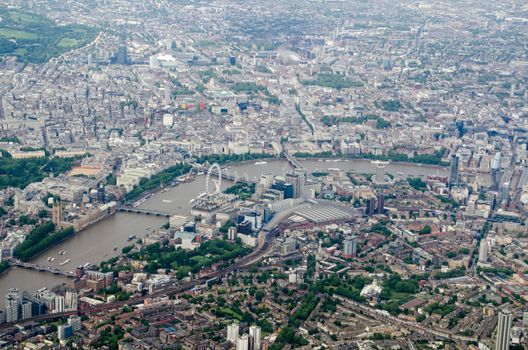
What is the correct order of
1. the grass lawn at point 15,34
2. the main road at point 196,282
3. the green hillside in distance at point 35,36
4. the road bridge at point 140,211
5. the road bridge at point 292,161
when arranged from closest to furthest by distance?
the main road at point 196,282 → the road bridge at point 140,211 → the road bridge at point 292,161 → the green hillside in distance at point 35,36 → the grass lawn at point 15,34

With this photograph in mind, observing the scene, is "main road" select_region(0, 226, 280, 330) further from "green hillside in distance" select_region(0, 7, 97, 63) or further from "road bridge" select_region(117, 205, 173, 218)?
"green hillside in distance" select_region(0, 7, 97, 63)

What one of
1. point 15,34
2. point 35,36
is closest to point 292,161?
point 35,36

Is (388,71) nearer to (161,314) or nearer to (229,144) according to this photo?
(229,144)

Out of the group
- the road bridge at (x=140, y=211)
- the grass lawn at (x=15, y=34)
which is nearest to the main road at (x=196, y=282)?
the road bridge at (x=140, y=211)

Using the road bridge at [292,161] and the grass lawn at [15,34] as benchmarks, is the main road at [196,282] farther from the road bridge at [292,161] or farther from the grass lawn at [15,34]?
the grass lawn at [15,34]

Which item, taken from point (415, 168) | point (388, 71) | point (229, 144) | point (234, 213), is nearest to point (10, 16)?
point (388, 71)

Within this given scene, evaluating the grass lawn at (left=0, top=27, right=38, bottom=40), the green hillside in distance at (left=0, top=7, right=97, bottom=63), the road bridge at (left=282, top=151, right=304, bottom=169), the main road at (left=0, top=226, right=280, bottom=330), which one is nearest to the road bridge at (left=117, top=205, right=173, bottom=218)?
the main road at (left=0, top=226, right=280, bottom=330)

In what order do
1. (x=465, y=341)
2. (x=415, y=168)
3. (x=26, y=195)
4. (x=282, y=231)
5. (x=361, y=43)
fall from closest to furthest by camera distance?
(x=465, y=341) < (x=282, y=231) < (x=26, y=195) < (x=415, y=168) < (x=361, y=43)

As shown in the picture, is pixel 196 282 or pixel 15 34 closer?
pixel 196 282

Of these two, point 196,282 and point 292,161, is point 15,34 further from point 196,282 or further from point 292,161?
point 196,282

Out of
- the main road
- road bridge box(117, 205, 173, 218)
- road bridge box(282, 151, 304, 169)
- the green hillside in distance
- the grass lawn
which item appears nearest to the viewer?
the main road

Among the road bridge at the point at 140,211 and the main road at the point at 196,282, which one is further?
the road bridge at the point at 140,211
